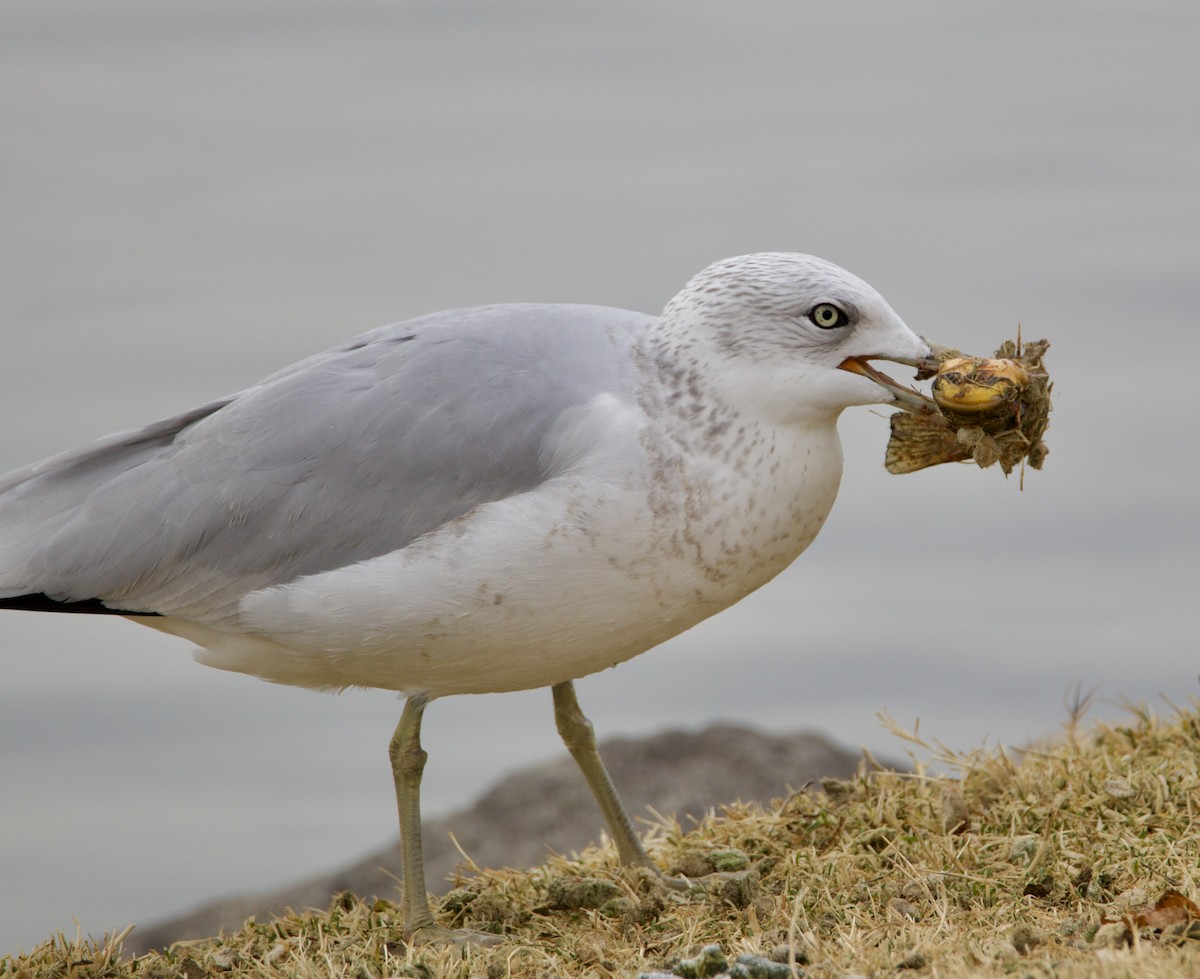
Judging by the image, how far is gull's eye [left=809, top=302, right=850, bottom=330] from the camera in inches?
213

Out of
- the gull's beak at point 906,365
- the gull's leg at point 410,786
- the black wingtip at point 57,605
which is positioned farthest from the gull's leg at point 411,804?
the gull's beak at point 906,365

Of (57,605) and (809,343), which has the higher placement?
(809,343)

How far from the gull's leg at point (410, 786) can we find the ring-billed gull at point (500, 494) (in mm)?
27

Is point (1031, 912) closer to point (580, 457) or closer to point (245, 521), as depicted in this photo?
point (580, 457)

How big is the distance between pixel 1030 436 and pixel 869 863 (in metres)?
1.64

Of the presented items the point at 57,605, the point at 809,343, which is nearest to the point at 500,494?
the point at 809,343

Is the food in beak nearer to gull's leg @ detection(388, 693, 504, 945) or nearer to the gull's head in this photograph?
the gull's head

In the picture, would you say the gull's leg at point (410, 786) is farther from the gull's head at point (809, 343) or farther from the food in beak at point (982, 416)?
the food in beak at point (982, 416)

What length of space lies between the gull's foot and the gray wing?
135 centimetres

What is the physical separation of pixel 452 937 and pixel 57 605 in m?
1.86

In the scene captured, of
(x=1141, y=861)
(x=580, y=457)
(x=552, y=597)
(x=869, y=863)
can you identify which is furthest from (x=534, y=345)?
(x=1141, y=861)

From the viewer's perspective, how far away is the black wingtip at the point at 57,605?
5953 millimetres

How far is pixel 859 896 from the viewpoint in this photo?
555 centimetres

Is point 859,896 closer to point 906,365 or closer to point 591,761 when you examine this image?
point 591,761
